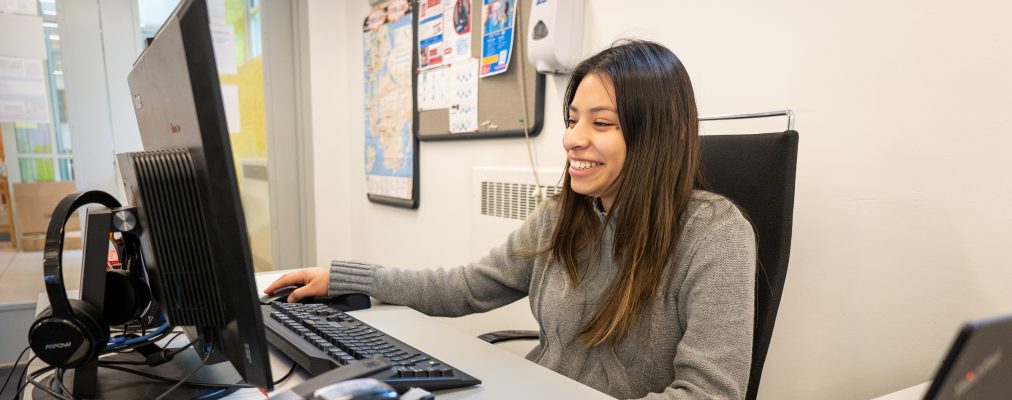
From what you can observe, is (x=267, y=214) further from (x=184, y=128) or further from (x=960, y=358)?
(x=960, y=358)

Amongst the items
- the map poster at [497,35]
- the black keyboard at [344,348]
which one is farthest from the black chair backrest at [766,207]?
the map poster at [497,35]

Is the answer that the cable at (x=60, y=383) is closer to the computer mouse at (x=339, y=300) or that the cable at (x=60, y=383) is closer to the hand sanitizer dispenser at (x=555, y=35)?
the computer mouse at (x=339, y=300)

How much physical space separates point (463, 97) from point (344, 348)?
4.71 feet

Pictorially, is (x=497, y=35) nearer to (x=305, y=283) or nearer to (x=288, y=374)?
(x=305, y=283)

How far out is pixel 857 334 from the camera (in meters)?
1.11

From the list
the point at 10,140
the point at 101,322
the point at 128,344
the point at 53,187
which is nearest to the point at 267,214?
the point at 53,187

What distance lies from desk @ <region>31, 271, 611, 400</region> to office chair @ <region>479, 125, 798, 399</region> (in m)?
0.34

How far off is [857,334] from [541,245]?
0.64 metres

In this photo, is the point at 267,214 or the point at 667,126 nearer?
the point at 667,126

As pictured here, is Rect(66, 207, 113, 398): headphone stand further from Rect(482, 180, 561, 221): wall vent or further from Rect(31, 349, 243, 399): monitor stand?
Rect(482, 180, 561, 221): wall vent

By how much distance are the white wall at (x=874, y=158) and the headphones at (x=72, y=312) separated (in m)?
1.18

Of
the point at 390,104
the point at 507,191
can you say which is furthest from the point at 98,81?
the point at 507,191

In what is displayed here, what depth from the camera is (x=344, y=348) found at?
78 centimetres

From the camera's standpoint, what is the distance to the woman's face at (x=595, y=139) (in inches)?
36.9
